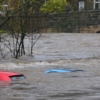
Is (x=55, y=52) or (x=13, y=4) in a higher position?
(x=13, y=4)

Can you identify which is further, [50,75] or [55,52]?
[55,52]

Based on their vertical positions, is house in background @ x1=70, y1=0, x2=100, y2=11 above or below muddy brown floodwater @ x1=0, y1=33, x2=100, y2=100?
below

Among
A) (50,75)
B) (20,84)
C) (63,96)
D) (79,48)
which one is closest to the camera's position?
(63,96)

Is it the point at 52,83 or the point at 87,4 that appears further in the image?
the point at 87,4

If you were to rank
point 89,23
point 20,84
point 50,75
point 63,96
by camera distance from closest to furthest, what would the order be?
point 63,96, point 20,84, point 50,75, point 89,23

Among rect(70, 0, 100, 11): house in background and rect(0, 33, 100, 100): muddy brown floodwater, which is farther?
rect(70, 0, 100, 11): house in background

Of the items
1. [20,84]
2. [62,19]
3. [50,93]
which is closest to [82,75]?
[20,84]

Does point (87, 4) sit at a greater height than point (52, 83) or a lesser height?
lesser

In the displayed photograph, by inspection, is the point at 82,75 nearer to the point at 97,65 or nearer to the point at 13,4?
the point at 97,65

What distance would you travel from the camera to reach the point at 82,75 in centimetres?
1566

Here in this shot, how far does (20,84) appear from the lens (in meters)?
13.4

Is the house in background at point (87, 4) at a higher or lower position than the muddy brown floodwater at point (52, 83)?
lower

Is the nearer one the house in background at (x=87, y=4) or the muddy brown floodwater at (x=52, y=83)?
the muddy brown floodwater at (x=52, y=83)

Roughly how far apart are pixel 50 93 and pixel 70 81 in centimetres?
246
